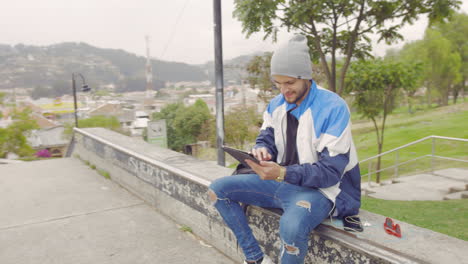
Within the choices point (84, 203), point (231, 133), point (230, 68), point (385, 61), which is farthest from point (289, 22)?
point (231, 133)

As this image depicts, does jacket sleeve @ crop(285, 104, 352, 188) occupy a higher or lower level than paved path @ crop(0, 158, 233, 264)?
higher

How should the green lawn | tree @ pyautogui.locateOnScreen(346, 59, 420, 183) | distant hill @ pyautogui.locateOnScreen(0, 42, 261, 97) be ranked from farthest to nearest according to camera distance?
1. distant hill @ pyautogui.locateOnScreen(0, 42, 261, 97)
2. the green lawn
3. tree @ pyautogui.locateOnScreen(346, 59, 420, 183)

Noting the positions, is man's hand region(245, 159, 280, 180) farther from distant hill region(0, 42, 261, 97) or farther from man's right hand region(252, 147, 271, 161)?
distant hill region(0, 42, 261, 97)

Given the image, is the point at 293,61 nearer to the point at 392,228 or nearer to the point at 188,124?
the point at 392,228

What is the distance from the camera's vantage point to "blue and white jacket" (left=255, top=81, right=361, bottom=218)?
193 cm

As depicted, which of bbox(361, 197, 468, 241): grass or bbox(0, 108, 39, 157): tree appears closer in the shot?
bbox(361, 197, 468, 241): grass

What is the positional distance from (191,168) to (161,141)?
1105cm

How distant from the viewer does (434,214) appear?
5629mm

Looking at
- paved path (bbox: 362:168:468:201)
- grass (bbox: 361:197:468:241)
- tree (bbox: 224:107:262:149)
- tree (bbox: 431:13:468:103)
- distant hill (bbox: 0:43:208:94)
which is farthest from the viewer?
distant hill (bbox: 0:43:208:94)

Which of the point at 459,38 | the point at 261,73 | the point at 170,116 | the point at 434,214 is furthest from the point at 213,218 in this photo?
the point at 459,38

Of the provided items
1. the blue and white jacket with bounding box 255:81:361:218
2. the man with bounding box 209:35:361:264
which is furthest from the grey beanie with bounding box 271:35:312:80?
the blue and white jacket with bounding box 255:81:361:218

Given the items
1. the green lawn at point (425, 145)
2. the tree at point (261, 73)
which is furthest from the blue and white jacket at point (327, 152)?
the tree at point (261, 73)

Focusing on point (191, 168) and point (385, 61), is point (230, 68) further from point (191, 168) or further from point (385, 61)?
point (191, 168)

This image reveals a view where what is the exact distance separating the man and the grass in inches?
122
